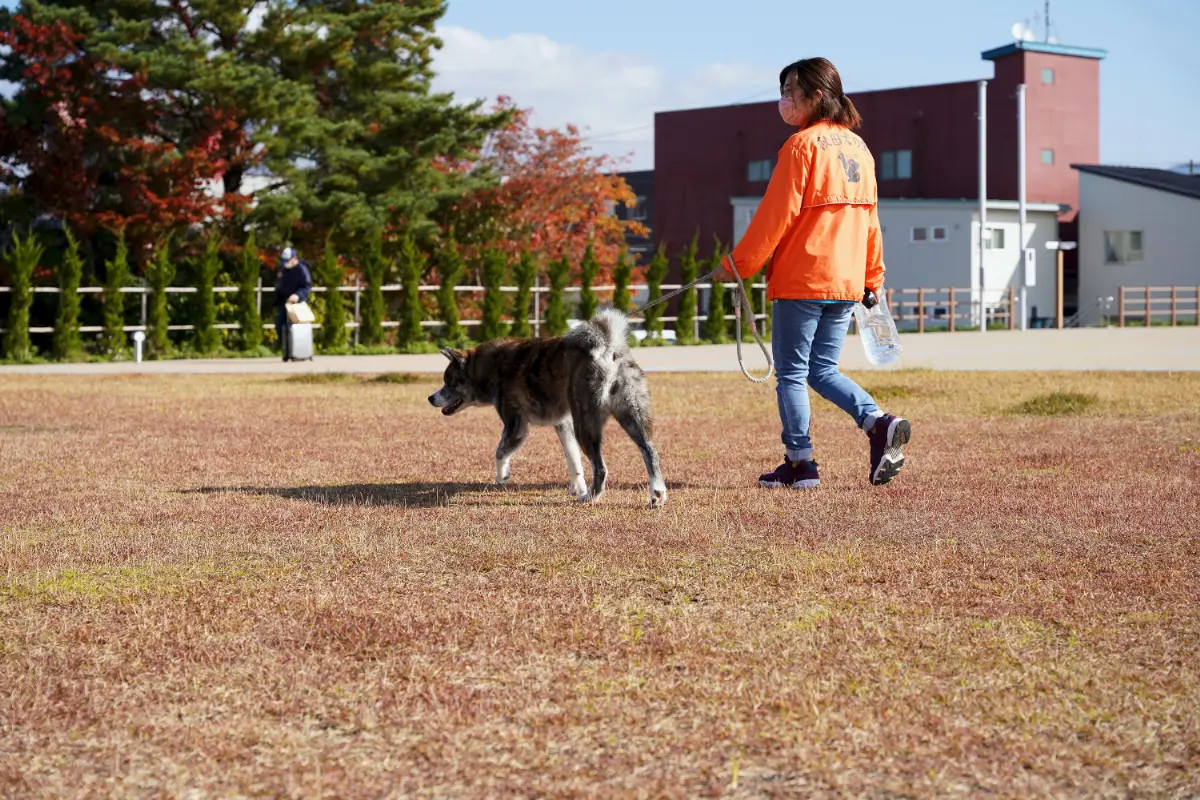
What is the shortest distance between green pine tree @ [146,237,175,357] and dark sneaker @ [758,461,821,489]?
780 inches

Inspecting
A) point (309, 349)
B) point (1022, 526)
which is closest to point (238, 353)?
point (309, 349)

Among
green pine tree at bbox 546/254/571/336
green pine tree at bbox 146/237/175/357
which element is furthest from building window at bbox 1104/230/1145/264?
green pine tree at bbox 146/237/175/357

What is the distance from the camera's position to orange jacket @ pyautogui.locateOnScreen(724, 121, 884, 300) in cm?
753

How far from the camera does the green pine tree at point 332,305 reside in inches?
1083

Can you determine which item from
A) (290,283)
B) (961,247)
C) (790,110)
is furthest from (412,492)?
(961,247)

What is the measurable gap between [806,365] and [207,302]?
19905 millimetres

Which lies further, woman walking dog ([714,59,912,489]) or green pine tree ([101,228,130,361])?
green pine tree ([101,228,130,361])

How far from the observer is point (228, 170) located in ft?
93.2

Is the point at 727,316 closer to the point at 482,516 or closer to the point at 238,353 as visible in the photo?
the point at 238,353

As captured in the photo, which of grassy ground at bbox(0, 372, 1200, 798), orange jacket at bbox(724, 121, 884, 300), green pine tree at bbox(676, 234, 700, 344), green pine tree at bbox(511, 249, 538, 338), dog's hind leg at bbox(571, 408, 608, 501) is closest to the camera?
grassy ground at bbox(0, 372, 1200, 798)

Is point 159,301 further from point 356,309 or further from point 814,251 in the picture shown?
point 814,251

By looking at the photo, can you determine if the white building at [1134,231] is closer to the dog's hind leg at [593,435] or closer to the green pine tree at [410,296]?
the green pine tree at [410,296]

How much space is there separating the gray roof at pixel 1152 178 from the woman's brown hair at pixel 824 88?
4461 cm

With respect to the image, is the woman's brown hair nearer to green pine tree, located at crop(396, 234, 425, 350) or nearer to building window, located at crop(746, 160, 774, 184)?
green pine tree, located at crop(396, 234, 425, 350)
